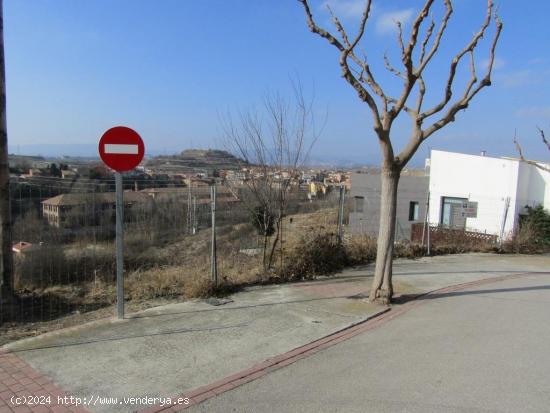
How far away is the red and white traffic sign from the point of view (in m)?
5.86

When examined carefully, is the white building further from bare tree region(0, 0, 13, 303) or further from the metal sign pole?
bare tree region(0, 0, 13, 303)

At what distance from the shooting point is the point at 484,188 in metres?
27.3

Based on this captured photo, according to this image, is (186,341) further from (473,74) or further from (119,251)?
(473,74)

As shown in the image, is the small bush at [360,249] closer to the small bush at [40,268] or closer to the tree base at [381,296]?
the tree base at [381,296]

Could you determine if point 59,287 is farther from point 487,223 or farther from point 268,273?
point 487,223

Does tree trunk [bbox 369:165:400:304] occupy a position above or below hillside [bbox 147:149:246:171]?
below

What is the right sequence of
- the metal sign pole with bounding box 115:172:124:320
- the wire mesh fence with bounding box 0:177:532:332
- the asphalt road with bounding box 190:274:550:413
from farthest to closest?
the wire mesh fence with bounding box 0:177:532:332
the metal sign pole with bounding box 115:172:124:320
the asphalt road with bounding box 190:274:550:413

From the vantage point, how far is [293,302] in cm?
728

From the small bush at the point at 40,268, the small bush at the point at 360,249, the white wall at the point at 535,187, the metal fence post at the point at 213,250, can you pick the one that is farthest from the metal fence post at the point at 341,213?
the white wall at the point at 535,187

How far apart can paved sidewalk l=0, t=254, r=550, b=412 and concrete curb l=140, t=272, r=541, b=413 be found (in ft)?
0.21

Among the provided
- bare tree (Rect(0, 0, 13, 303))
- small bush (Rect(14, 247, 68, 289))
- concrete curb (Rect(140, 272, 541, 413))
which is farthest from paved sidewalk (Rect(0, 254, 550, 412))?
small bush (Rect(14, 247, 68, 289))

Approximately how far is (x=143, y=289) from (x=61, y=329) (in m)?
1.83

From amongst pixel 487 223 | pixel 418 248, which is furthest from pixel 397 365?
pixel 487 223

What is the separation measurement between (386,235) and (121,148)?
13.6 feet
